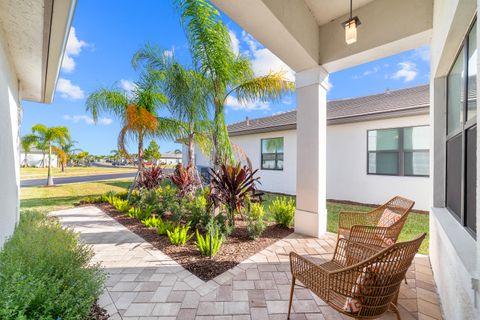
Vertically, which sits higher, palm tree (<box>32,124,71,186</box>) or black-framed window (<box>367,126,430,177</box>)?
palm tree (<box>32,124,71,186</box>)

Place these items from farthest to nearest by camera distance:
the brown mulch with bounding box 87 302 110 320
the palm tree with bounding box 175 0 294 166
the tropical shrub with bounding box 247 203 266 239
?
the palm tree with bounding box 175 0 294 166 → the tropical shrub with bounding box 247 203 266 239 → the brown mulch with bounding box 87 302 110 320

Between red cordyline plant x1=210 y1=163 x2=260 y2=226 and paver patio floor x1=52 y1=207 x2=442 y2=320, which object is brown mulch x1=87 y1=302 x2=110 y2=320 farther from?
red cordyline plant x1=210 y1=163 x2=260 y2=226

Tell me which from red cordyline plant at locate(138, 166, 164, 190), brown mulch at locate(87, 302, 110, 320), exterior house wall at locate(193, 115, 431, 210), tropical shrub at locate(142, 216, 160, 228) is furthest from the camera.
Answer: red cordyline plant at locate(138, 166, 164, 190)

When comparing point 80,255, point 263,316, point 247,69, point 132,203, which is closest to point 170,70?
point 247,69

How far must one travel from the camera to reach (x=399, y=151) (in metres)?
6.60

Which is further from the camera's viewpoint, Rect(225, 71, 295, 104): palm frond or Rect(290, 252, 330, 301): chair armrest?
Rect(225, 71, 295, 104): palm frond

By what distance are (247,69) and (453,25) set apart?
3.97 m

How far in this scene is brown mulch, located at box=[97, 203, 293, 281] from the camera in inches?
121

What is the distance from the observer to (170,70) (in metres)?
5.89

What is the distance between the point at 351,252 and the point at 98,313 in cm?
269

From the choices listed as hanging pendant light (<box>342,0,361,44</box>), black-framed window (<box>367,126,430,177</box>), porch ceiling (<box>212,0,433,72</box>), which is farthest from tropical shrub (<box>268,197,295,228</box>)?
black-framed window (<box>367,126,430,177</box>)

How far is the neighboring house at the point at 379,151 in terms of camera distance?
6.29 metres

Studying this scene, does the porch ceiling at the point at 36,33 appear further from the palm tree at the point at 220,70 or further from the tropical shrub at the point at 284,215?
the tropical shrub at the point at 284,215

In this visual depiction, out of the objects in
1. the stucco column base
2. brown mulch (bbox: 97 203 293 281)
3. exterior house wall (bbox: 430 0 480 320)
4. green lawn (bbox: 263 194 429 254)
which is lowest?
brown mulch (bbox: 97 203 293 281)
